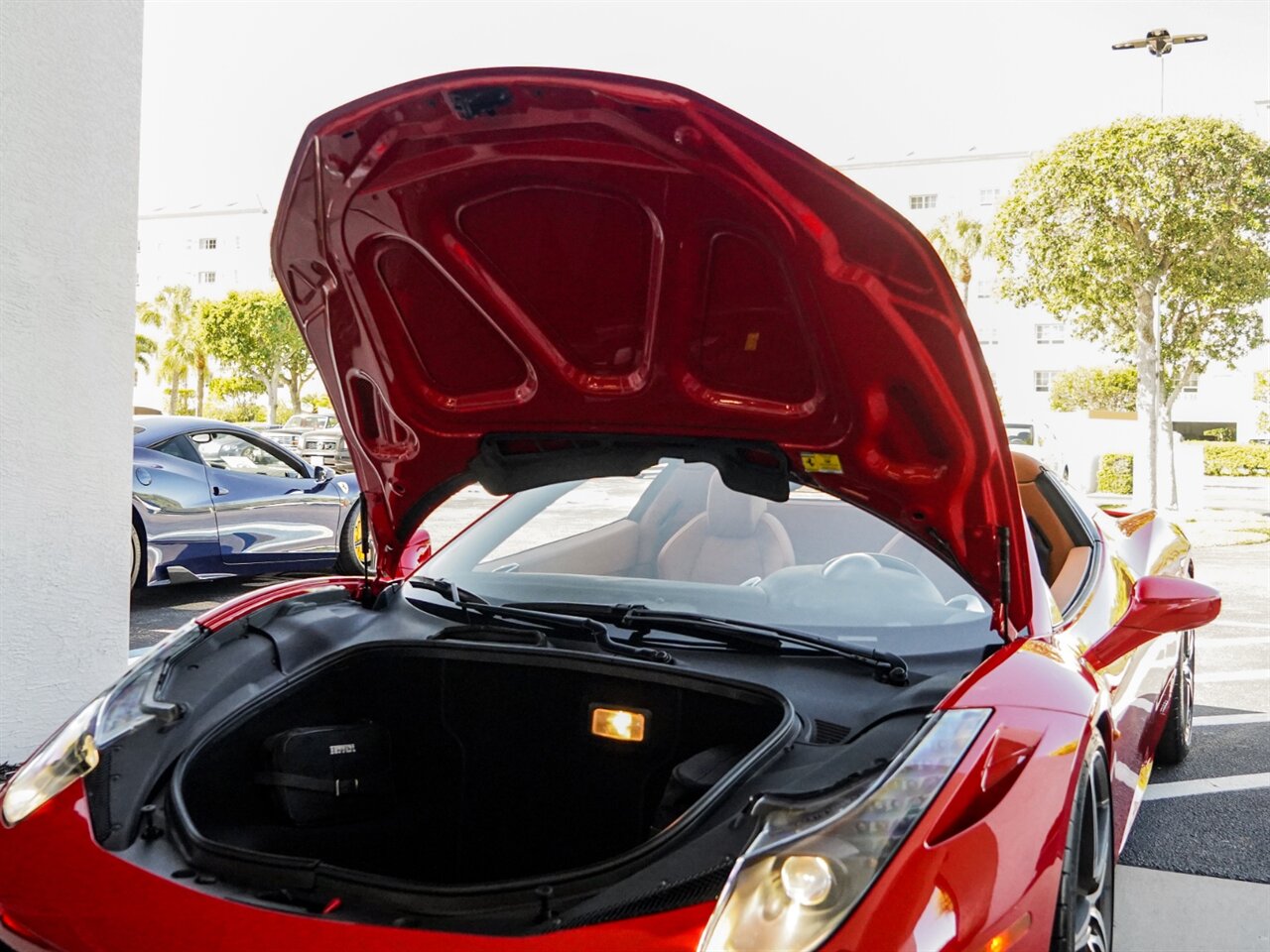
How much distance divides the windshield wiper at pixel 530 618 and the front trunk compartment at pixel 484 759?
0.21ft

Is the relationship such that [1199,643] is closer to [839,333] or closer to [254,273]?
[839,333]

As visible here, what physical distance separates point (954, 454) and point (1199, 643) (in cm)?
559

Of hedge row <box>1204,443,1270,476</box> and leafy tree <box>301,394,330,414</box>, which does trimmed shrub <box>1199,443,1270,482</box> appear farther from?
leafy tree <box>301,394,330,414</box>

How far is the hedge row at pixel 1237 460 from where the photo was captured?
32.4 meters

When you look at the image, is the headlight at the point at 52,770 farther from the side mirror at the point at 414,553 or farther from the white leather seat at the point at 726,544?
the white leather seat at the point at 726,544

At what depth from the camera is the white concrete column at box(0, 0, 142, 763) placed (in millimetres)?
3662

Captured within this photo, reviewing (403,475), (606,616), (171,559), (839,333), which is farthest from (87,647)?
(171,559)

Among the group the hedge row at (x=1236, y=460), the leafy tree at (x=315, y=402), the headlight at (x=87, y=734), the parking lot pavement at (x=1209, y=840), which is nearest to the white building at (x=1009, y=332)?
the hedge row at (x=1236, y=460)

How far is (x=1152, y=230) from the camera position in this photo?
15930 millimetres

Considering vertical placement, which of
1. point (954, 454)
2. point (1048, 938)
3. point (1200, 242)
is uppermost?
point (1200, 242)

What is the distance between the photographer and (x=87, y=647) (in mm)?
3979

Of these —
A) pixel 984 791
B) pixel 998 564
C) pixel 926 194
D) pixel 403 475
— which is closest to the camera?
pixel 984 791

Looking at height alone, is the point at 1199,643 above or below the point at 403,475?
below

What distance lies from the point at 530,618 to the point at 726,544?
23.5 inches
